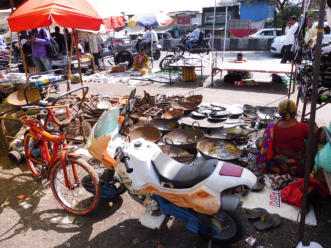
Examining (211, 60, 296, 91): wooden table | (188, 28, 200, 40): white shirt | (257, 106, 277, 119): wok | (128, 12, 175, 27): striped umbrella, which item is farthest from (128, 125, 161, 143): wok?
(188, 28, 200, 40): white shirt

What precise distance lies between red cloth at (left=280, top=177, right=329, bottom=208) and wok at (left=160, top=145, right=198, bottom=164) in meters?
1.41

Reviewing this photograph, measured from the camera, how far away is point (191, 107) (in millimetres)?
5707

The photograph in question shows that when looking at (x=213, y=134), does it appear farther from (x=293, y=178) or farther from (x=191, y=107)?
(x=293, y=178)

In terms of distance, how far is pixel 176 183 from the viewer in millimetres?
2293

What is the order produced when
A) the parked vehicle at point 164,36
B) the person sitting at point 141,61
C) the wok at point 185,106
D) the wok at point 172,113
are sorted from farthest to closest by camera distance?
the parked vehicle at point 164,36, the person sitting at point 141,61, the wok at point 185,106, the wok at point 172,113

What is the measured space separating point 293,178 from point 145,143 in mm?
2160

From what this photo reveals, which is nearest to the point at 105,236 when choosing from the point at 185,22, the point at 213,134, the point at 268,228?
the point at 268,228

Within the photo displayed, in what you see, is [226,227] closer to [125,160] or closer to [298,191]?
[298,191]

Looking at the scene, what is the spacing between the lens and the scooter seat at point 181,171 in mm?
2215

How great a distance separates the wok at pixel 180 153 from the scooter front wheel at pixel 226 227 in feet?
4.77

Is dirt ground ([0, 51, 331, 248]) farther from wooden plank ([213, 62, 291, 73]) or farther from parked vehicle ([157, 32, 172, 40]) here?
parked vehicle ([157, 32, 172, 40])

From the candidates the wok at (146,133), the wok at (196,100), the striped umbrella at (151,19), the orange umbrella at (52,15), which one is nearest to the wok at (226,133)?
the wok at (146,133)

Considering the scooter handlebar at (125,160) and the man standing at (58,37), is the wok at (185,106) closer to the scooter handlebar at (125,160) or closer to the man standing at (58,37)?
the scooter handlebar at (125,160)

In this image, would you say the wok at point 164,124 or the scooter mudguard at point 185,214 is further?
the wok at point 164,124
